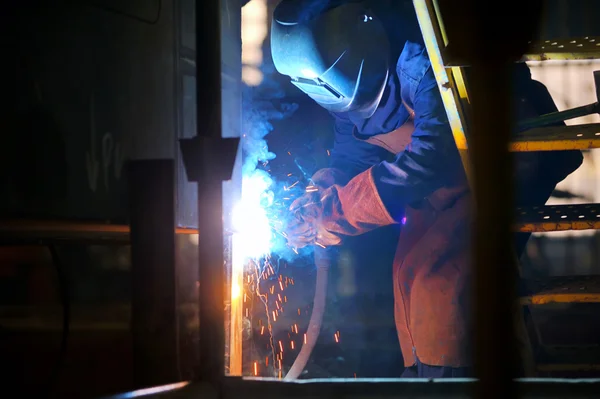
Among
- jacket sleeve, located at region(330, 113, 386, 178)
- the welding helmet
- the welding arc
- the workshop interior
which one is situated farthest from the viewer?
the welding arc

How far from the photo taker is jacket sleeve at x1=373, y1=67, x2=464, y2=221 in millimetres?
2982

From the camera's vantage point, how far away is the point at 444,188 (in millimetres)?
3174

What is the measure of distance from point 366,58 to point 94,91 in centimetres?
195

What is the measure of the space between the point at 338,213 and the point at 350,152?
3.44 ft

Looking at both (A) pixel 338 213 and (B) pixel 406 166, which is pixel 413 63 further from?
(A) pixel 338 213

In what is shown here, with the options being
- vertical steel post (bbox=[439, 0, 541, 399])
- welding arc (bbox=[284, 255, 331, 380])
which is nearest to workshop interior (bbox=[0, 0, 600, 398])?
vertical steel post (bbox=[439, 0, 541, 399])

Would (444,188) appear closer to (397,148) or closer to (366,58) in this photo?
(397,148)

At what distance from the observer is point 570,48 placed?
5.88 feet

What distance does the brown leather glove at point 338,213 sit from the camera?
3.10 metres

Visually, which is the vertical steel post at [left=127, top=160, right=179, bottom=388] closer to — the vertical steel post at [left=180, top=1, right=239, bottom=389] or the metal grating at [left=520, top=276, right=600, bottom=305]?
the vertical steel post at [left=180, top=1, right=239, bottom=389]

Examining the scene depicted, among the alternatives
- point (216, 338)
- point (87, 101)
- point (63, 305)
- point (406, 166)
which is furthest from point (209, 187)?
point (406, 166)

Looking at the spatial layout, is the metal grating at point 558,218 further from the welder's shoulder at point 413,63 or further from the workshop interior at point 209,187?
the welder's shoulder at point 413,63

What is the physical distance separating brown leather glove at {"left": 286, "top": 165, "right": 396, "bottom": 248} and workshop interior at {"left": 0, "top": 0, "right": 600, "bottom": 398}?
2 cm

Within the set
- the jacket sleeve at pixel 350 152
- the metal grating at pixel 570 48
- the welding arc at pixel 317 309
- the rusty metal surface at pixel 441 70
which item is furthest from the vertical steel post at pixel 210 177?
the welding arc at pixel 317 309
